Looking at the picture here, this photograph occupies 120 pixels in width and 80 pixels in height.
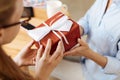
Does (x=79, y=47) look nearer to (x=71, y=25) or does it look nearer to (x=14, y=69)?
(x=71, y=25)

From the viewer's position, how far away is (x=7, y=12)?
68 centimetres

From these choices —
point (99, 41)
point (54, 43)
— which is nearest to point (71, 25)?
point (54, 43)

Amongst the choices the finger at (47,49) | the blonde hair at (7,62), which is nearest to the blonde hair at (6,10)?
the blonde hair at (7,62)

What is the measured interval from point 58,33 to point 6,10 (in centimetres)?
41

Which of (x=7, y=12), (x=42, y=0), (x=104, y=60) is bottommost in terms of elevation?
(x=104, y=60)

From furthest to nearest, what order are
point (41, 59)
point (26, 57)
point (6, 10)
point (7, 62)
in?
point (26, 57), point (41, 59), point (7, 62), point (6, 10)

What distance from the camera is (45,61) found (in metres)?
1.01

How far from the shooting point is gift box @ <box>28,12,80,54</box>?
3.42 ft

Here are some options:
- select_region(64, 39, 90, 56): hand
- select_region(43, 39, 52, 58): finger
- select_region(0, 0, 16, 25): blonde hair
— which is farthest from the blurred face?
select_region(64, 39, 90, 56): hand

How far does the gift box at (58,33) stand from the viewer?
3.42ft

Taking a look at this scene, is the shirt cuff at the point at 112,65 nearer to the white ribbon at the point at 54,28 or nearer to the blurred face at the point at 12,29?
the white ribbon at the point at 54,28

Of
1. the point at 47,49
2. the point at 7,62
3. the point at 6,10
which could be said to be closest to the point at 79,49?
the point at 47,49

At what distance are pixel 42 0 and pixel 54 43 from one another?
1.87 feet

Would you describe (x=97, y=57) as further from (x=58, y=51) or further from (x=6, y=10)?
(x=6, y=10)
